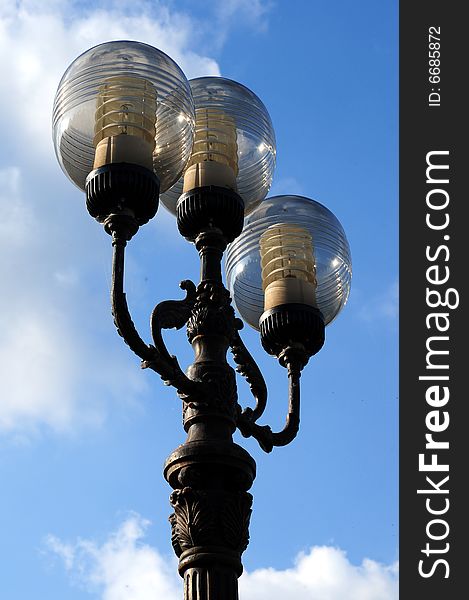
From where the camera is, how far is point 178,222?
17.9ft

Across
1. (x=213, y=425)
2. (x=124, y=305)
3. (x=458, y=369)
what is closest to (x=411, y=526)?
(x=458, y=369)

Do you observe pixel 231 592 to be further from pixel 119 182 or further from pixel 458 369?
pixel 458 369

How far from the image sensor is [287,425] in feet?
18.4

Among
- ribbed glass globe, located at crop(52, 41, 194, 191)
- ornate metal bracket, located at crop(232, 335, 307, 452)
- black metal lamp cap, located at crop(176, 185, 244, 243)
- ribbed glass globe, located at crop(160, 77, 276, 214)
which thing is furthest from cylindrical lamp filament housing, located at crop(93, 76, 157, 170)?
ornate metal bracket, located at crop(232, 335, 307, 452)

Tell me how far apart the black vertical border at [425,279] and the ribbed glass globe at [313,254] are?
27.4 inches

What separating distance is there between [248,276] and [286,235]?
307mm

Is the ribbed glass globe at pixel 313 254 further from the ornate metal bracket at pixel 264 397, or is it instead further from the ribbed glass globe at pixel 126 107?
the ribbed glass globe at pixel 126 107

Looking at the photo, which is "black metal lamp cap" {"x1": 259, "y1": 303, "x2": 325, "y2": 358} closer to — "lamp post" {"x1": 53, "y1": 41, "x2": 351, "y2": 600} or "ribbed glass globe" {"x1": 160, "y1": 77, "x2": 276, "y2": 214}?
"lamp post" {"x1": 53, "y1": 41, "x2": 351, "y2": 600}

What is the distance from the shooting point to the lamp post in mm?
4598

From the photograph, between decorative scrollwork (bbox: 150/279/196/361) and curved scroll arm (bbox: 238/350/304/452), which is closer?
decorative scrollwork (bbox: 150/279/196/361)

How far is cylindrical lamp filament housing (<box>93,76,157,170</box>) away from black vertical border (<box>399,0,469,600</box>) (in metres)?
2.31

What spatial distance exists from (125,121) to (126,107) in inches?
2.9

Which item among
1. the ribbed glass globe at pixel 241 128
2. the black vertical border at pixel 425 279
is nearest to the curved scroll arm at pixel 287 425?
the ribbed glass globe at pixel 241 128

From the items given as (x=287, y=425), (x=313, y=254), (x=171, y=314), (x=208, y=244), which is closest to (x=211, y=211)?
(x=208, y=244)
